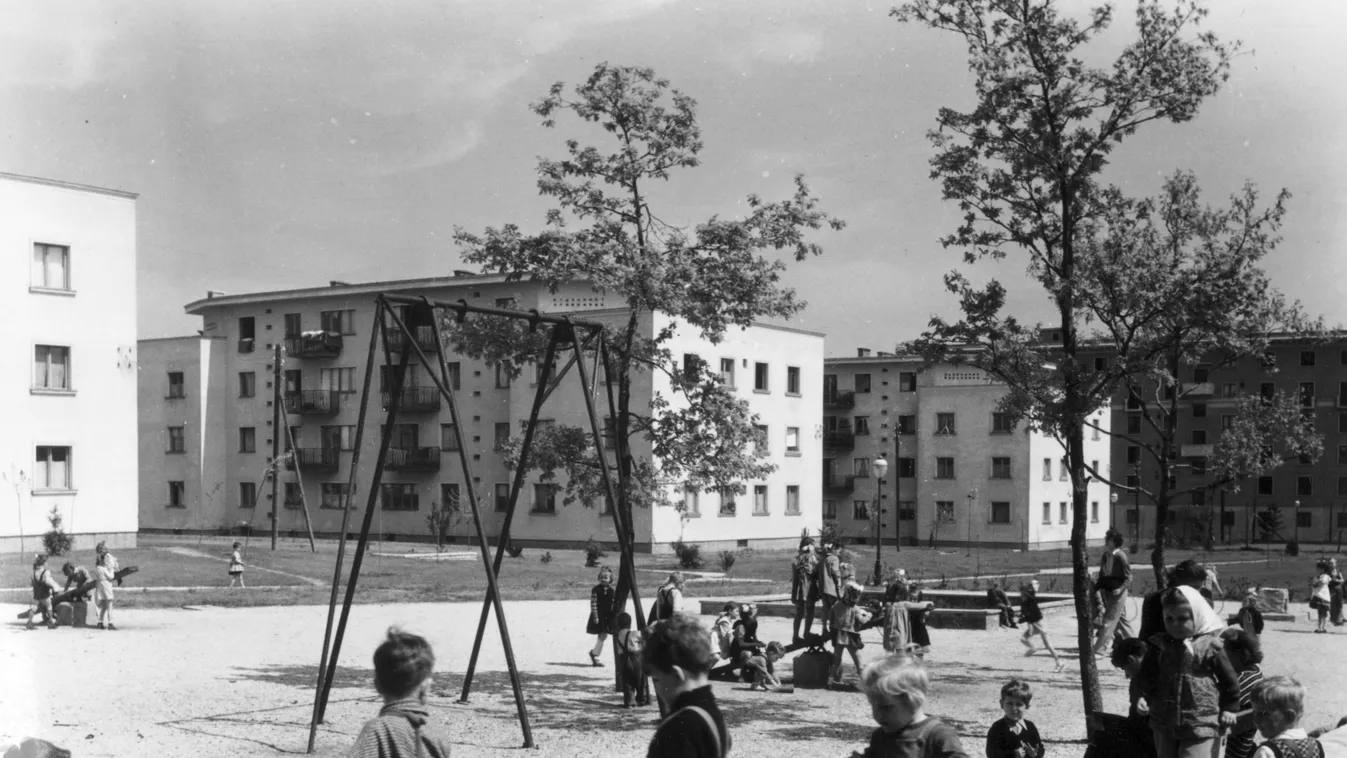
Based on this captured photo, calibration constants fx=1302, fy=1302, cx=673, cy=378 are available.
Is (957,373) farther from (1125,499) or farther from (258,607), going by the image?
(258,607)

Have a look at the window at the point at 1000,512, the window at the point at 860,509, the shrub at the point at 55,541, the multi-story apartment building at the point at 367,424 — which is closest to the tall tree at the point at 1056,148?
the shrub at the point at 55,541

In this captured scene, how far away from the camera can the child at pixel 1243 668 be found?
7.81 meters

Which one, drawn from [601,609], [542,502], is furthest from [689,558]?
[601,609]

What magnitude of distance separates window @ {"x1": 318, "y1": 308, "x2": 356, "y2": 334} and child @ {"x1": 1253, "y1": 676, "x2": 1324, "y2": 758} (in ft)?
209

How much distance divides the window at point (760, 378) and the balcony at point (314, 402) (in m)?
22.2

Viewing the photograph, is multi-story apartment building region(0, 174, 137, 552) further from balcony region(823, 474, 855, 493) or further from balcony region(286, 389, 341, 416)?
balcony region(823, 474, 855, 493)

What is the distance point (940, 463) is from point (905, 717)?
71.7 meters

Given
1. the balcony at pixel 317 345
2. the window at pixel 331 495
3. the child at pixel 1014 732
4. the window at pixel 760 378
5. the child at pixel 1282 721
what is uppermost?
the balcony at pixel 317 345

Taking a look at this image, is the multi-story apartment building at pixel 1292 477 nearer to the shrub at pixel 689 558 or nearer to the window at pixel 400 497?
the shrub at pixel 689 558

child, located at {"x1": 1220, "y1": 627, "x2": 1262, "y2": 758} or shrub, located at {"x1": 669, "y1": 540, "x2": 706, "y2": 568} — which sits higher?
child, located at {"x1": 1220, "y1": 627, "x2": 1262, "y2": 758}

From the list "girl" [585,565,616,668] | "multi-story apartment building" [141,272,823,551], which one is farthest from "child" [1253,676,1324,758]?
"multi-story apartment building" [141,272,823,551]

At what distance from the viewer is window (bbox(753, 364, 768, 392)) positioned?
6166cm

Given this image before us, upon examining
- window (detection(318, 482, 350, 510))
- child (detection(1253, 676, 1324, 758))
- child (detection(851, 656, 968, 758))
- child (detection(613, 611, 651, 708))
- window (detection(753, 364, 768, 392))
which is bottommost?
window (detection(318, 482, 350, 510))

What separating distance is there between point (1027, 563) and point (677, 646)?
51104 mm
